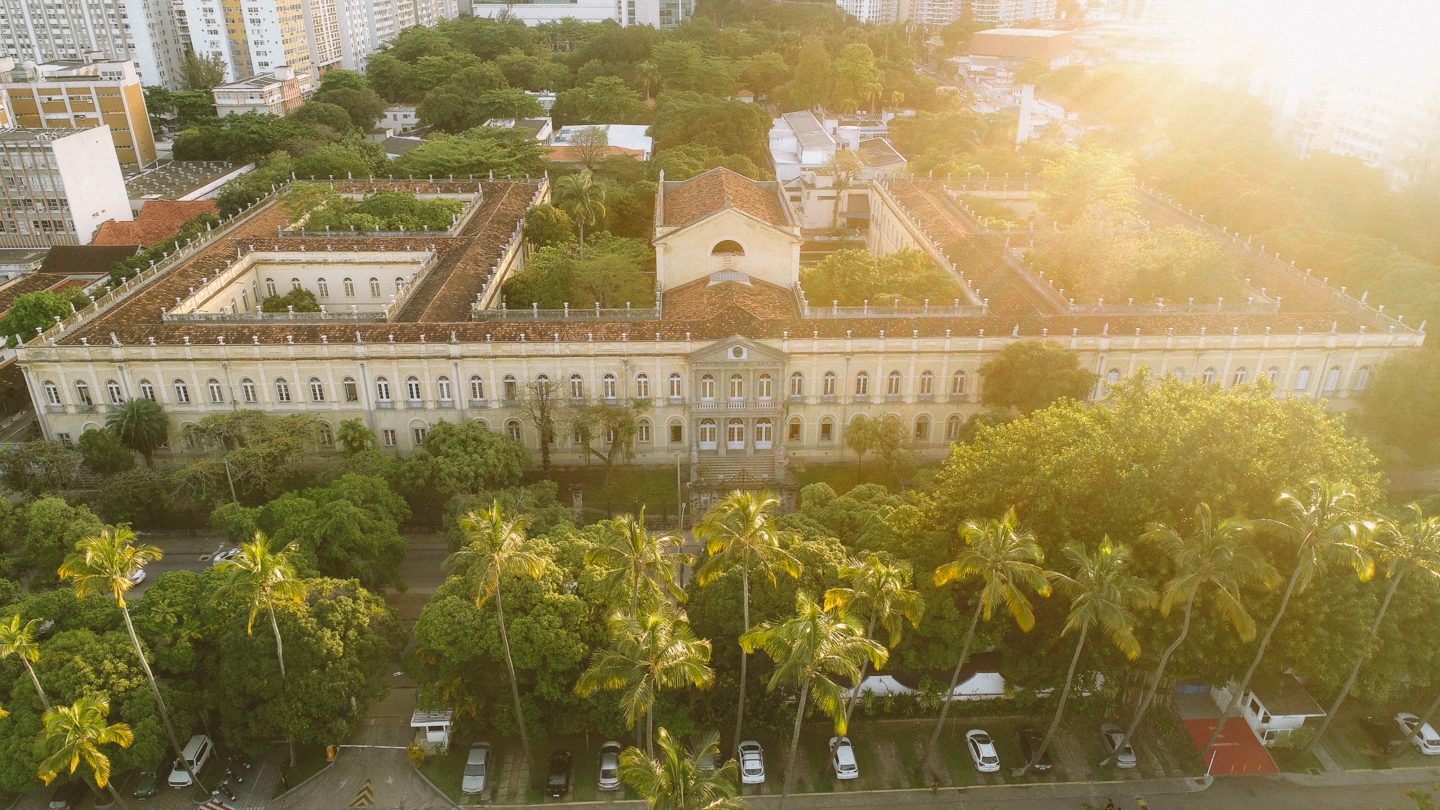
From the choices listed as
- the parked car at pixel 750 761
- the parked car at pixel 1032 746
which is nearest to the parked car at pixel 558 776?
the parked car at pixel 750 761

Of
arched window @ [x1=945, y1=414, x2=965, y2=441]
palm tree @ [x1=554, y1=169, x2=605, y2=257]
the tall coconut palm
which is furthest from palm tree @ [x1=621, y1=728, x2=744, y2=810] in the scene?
palm tree @ [x1=554, y1=169, x2=605, y2=257]

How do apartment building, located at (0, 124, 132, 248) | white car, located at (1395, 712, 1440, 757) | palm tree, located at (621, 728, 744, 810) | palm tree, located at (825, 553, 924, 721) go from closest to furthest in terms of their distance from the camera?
palm tree, located at (621, 728, 744, 810) → palm tree, located at (825, 553, 924, 721) → white car, located at (1395, 712, 1440, 757) → apartment building, located at (0, 124, 132, 248)

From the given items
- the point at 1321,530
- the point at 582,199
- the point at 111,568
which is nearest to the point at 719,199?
the point at 582,199

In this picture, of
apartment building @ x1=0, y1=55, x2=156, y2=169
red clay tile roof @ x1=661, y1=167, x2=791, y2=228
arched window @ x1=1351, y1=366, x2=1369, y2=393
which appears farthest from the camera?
apartment building @ x1=0, y1=55, x2=156, y2=169

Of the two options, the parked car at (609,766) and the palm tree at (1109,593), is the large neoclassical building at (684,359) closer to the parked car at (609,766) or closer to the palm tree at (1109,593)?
the parked car at (609,766)

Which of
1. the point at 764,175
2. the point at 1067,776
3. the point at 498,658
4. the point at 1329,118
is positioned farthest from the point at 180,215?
the point at 1329,118

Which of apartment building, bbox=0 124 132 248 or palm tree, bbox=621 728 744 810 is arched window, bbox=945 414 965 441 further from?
apartment building, bbox=0 124 132 248

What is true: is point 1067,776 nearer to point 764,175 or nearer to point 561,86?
point 764,175
